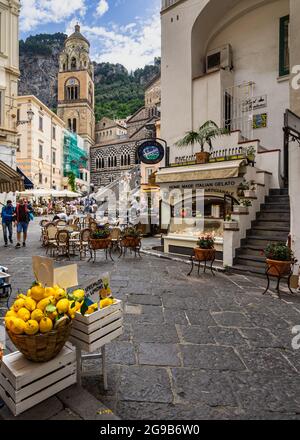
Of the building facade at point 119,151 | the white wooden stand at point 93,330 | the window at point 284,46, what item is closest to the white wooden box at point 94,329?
the white wooden stand at point 93,330

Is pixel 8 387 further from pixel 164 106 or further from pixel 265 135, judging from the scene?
pixel 164 106

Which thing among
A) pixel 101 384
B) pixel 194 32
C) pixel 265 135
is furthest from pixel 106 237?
pixel 194 32

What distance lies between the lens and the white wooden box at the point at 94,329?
7.70ft

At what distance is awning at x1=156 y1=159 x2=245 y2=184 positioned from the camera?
8523 millimetres

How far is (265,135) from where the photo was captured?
37.1ft

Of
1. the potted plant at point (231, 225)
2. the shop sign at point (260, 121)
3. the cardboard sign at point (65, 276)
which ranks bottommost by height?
the cardboard sign at point (65, 276)

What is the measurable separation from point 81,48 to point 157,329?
7849cm

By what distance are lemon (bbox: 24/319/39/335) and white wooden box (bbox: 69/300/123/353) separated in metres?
0.44

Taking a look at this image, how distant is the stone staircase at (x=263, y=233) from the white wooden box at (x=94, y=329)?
542 centimetres

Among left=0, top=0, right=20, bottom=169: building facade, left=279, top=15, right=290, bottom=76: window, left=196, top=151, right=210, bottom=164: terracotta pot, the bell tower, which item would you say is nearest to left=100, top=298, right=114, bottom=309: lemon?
left=196, top=151, right=210, bottom=164: terracotta pot

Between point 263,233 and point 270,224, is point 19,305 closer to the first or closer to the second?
point 263,233

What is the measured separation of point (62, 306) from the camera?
2.16 metres

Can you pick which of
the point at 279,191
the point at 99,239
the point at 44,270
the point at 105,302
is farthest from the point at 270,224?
the point at 44,270

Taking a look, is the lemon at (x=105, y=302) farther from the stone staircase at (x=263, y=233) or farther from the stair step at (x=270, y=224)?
the stair step at (x=270, y=224)
